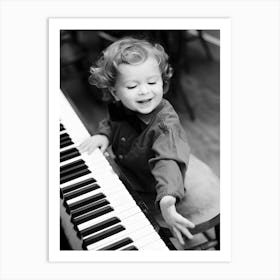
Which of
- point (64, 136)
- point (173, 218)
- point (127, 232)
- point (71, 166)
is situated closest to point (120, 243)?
point (127, 232)

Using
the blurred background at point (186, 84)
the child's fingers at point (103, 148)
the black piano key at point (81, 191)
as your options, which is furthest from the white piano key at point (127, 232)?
the blurred background at point (186, 84)

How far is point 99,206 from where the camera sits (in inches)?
38.7

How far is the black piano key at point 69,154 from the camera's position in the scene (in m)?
1.10

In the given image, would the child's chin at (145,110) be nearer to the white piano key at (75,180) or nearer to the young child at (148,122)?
the young child at (148,122)

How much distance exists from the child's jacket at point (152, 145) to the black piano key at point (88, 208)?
0.43 feet

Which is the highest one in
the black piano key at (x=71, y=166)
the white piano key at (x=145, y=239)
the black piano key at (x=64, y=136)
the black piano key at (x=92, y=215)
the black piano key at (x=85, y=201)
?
the black piano key at (x=64, y=136)

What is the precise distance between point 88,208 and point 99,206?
0.03 m

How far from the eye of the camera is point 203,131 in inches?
81.1

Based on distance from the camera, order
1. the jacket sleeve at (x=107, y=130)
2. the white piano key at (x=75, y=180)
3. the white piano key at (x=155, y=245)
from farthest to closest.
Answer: the jacket sleeve at (x=107, y=130) → the white piano key at (x=75, y=180) → the white piano key at (x=155, y=245)

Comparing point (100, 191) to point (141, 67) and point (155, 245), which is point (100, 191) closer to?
point (155, 245)
